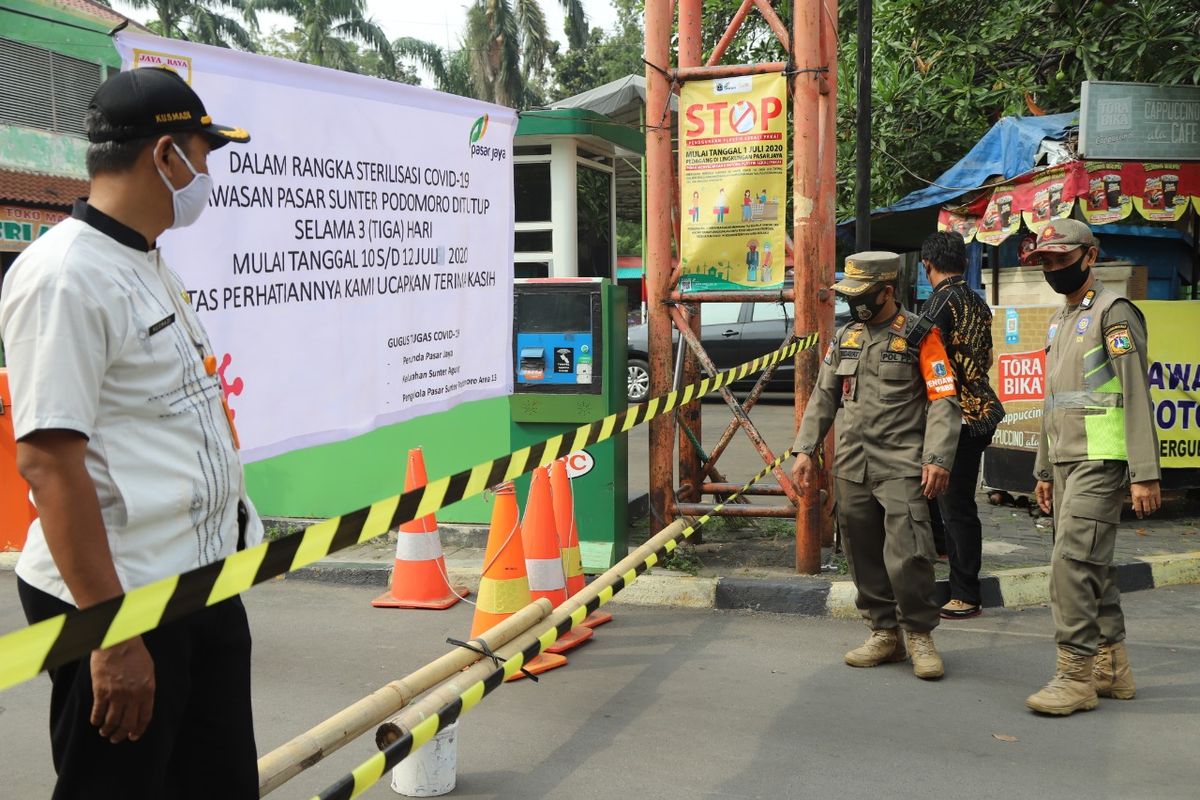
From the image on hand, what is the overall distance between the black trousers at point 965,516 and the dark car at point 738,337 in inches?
432

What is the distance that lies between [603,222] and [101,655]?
11.5 metres

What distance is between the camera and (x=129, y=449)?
2.16 metres

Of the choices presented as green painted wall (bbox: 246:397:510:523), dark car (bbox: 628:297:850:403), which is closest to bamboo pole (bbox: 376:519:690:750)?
green painted wall (bbox: 246:397:510:523)

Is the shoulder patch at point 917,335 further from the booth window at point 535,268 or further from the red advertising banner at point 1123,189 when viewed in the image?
the booth window at point 535,268

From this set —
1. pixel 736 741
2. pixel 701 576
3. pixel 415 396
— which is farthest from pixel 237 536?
pixel 701 576

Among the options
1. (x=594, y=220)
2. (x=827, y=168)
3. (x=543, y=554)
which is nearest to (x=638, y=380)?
(x=594, y=220)

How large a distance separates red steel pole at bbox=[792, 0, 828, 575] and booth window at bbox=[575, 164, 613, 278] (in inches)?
242

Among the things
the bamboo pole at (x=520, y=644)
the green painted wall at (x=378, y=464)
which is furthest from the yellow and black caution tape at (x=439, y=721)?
the green painted wall at (x=378, y=464)

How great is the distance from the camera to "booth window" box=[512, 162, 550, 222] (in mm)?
11945

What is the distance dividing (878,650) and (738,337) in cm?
1240

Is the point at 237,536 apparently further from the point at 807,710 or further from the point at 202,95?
the point at 807,710

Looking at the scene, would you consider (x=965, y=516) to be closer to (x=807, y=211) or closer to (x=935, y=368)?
(x=935, y=368)

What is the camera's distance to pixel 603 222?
13.3 metres

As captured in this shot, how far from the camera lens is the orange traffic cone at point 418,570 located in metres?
6.14
